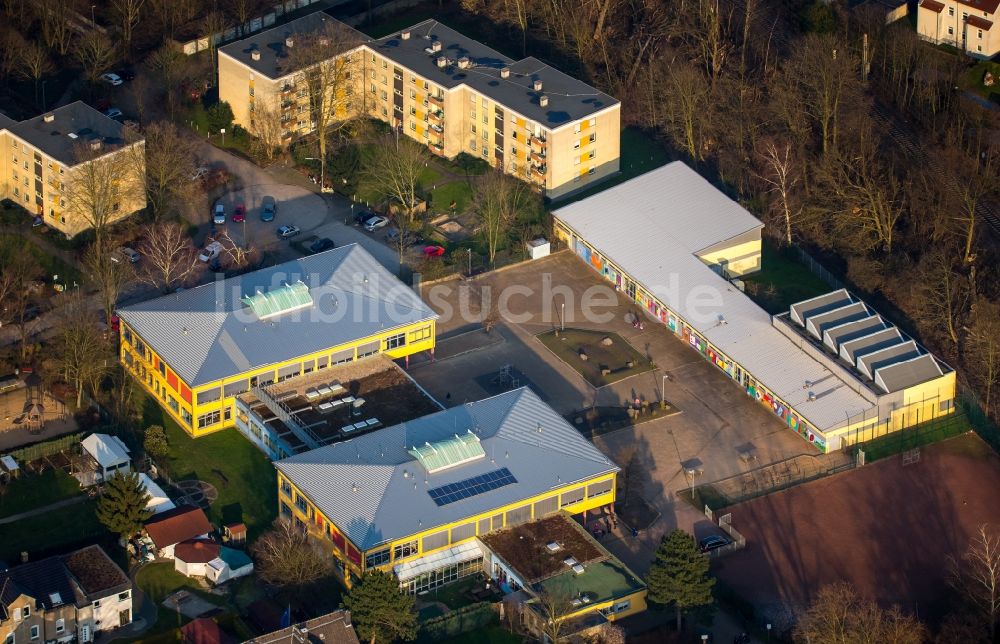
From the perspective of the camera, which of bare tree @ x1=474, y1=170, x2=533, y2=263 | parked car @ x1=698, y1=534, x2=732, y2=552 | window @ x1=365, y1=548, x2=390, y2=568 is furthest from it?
bare tree @ x1=474, y1=170, x2=533, y2=263

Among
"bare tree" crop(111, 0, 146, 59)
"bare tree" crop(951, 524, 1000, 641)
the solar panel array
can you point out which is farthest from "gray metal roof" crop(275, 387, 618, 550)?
"bare tree" crop(111, 0, 146, 59)

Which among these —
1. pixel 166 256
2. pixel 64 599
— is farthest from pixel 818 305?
pixel 64 599

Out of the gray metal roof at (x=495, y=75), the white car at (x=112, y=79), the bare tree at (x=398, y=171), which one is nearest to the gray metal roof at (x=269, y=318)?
the bare tree at (x=398, y=171)

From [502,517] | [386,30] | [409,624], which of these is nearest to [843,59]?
[386,30]

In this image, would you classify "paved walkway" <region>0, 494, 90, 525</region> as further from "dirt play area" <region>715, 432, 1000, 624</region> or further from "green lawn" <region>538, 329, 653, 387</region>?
"dirt play area" <region>715, 432, 1000, 624</region>

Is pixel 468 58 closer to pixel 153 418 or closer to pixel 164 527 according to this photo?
pixel 153 418

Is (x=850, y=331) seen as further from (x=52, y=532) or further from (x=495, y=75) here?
(x=52, y=532)
